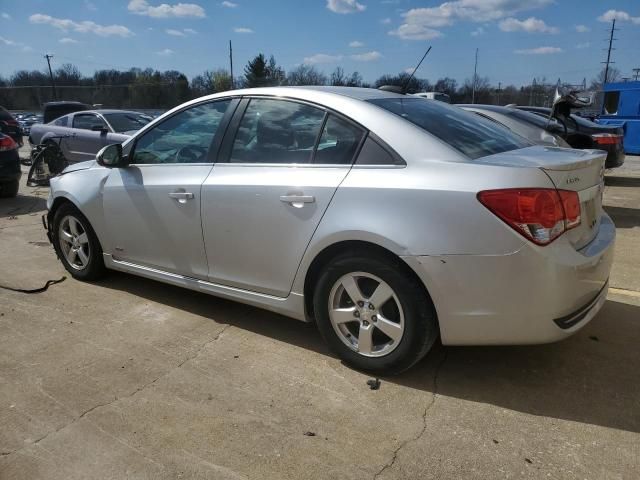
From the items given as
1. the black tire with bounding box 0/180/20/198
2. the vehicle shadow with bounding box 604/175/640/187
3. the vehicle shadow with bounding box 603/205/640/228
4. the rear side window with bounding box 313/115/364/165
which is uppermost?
the rear side window with bounding box 313/115/364/165

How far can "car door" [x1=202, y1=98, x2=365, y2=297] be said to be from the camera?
10.2 ft

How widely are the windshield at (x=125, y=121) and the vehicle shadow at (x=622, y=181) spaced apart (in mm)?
9832

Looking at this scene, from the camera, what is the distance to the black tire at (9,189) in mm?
9414

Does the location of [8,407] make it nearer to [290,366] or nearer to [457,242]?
[290,366]

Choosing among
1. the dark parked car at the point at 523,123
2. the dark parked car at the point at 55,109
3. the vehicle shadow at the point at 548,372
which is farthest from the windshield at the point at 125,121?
the vehicle shadow at the point at 548,372

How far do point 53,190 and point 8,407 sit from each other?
2461 millimetres

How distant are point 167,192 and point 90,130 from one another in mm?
8323

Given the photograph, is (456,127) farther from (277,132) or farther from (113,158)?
(113,158)

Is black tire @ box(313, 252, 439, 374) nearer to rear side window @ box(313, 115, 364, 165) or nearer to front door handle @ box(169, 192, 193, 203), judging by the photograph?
rear side window @ box(313, 115, 364, 165)

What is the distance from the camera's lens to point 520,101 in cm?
4897

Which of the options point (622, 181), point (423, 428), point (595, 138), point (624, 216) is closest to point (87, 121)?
point (595, 138)

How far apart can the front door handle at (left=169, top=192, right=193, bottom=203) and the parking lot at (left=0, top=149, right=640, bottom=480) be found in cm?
93

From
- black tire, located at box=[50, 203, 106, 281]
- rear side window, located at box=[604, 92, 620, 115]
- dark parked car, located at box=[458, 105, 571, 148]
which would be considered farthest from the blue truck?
black tire, located at box=[50, 203, 106, 281]

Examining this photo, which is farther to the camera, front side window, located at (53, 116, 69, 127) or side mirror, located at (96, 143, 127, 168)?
front side window, located at (53, 116, 69, 127)
